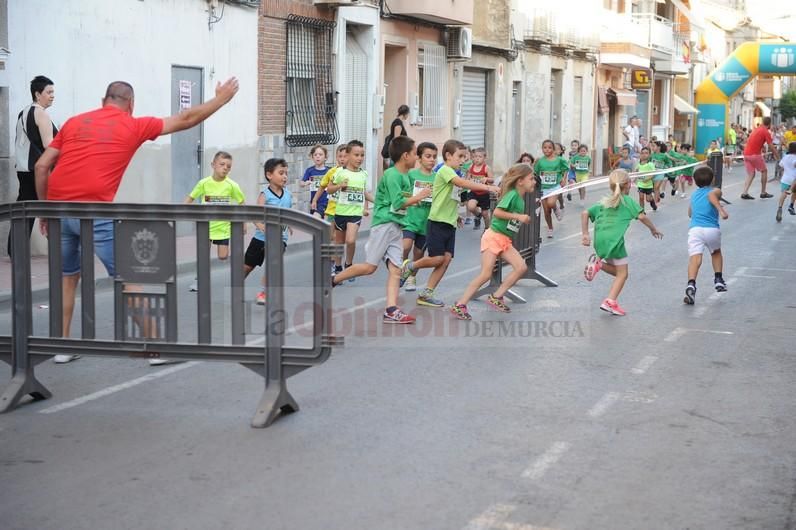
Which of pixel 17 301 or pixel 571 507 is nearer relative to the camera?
pixel 571 507

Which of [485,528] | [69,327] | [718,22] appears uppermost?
[718,22]

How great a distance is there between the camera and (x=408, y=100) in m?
26.0

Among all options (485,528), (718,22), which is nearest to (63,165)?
(485,528)

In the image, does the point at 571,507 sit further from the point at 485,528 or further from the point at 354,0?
the point at 354,0

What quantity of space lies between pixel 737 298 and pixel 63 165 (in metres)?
7.02

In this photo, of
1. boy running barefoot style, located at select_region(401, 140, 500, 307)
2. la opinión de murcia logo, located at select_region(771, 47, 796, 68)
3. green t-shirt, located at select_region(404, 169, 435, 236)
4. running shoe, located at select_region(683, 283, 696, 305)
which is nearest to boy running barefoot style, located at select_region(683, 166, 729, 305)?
running shoe, located at select_region(683, 283, 696, 305)

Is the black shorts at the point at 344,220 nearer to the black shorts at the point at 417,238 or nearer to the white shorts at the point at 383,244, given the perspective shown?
the black shorts at the point at 417,238

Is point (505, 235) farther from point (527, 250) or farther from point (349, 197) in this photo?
point (349, 197)

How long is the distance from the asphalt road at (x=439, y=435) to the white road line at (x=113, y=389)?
0.02 metres

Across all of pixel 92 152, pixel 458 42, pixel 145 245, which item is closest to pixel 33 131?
pixel 92 152

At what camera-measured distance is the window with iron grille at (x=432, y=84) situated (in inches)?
1064

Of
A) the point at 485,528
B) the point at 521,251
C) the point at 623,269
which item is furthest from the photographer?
the point at 521,251

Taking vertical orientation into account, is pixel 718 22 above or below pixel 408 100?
above

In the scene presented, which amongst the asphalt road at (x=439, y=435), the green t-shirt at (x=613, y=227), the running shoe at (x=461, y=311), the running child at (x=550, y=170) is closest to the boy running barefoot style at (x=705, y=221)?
the green t-shirt at (x=613, y=227)
